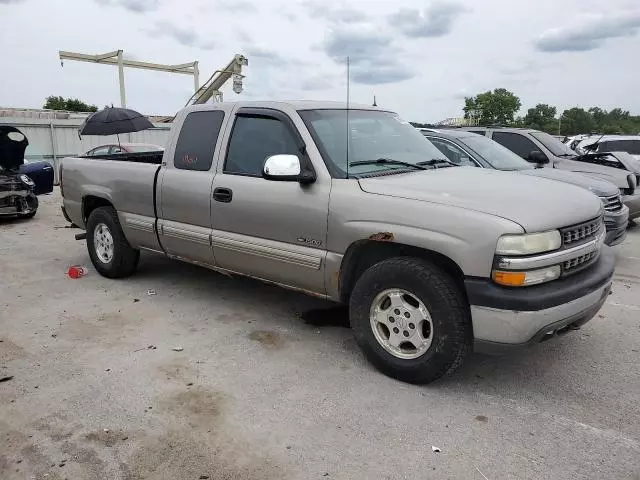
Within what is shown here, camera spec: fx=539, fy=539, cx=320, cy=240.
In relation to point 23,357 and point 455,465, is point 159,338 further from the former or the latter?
point 455,465

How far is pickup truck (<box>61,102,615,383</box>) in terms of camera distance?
3.16 meters

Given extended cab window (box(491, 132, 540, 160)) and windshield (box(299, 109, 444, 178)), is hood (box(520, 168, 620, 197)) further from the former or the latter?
windshield (box(299, 109, 444, 178))

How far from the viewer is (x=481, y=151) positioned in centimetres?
732

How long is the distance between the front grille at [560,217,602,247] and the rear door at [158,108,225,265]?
9.31ft

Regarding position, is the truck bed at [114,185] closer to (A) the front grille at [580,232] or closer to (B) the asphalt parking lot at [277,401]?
(B) the asphalt parking lot at [277,401]

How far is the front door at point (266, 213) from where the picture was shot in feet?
13.1

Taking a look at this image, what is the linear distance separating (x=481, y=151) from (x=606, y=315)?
3047 millimetres

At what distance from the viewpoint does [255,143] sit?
449 centimetres

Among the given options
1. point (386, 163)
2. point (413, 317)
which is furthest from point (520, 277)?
point (386, 163)

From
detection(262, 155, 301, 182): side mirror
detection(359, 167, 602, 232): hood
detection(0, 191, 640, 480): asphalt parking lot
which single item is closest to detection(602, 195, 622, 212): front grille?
detection(0, 191, 640, 480): asphalt parking lot


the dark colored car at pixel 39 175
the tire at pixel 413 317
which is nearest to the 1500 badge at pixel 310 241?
the tire at pixel 413 317

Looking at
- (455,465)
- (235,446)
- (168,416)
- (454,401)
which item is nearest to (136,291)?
(168,416)

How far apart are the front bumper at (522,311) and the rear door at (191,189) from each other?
98.4 inches

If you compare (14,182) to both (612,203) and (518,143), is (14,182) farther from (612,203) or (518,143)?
(612,203)
